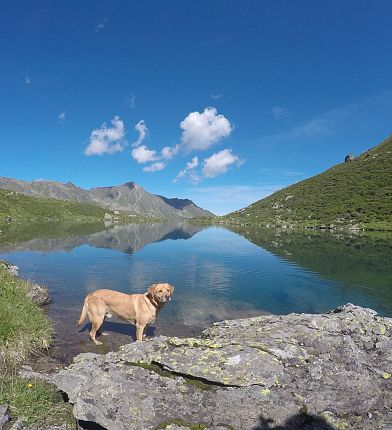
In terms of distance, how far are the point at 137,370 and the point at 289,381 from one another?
388cm

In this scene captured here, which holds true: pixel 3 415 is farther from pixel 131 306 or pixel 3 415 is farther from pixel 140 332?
pixel 131 306

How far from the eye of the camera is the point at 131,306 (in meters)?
14.2

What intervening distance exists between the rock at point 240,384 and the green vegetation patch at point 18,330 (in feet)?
8.97

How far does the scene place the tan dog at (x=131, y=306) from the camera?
44.7 ft

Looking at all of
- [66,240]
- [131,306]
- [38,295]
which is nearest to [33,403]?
[131,306]

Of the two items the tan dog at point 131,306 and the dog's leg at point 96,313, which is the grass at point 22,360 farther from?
the tan dog at point 131,306

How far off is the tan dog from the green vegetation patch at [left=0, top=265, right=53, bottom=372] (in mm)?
1980

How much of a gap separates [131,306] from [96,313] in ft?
5.90

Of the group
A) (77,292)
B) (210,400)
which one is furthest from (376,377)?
(77,292)

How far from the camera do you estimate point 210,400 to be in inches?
302

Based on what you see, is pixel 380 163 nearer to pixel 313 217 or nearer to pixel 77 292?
pixel 313 217

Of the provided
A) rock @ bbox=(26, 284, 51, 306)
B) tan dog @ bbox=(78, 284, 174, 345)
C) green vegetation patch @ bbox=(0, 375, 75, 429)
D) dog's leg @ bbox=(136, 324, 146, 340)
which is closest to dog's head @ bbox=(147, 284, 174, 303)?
tan dog @ bbox=(78, 284, 174, 345)

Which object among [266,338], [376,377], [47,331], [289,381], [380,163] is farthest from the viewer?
[380,163]

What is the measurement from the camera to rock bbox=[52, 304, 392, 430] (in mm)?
7305
